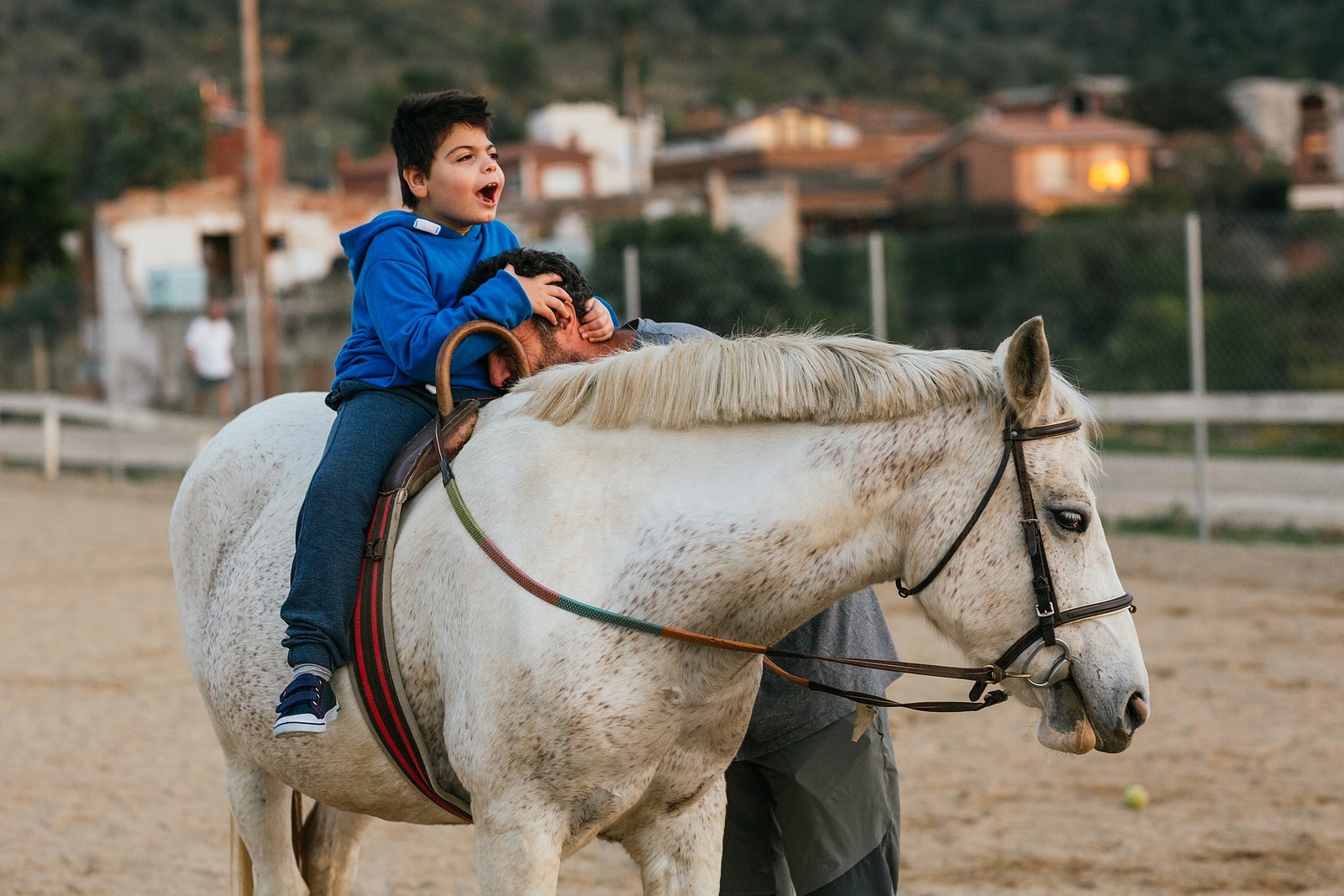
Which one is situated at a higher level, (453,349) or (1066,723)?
(453,349)

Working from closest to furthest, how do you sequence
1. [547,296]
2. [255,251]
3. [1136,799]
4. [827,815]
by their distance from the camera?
[547,296] < [827,815] < [1136,799] < [255,251]

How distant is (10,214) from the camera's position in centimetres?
3700

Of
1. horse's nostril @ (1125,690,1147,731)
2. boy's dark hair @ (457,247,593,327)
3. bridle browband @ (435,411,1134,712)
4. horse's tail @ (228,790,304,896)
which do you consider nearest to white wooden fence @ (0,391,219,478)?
horse's tail @ (228,790,304,896)

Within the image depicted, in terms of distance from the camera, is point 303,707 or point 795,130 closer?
point 303,707

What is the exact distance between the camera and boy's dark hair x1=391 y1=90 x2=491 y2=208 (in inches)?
114

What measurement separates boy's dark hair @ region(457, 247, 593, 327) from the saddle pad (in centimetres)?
26

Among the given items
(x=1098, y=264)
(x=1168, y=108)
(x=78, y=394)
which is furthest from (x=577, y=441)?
(x=1168, y=108)

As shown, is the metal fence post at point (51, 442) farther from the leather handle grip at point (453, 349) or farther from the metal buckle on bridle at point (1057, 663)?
the metal buckle on bridle at point (1057, 663)

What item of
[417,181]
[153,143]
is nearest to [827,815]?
[417,181]

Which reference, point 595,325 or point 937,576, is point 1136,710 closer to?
point 937,576

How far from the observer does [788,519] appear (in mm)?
2449

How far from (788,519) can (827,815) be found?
0.98 m

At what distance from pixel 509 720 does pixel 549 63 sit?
390ft

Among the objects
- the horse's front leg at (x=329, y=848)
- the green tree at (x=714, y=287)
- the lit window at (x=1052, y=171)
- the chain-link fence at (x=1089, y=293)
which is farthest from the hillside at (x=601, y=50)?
the horse's front leg at (x=329, y=848)
